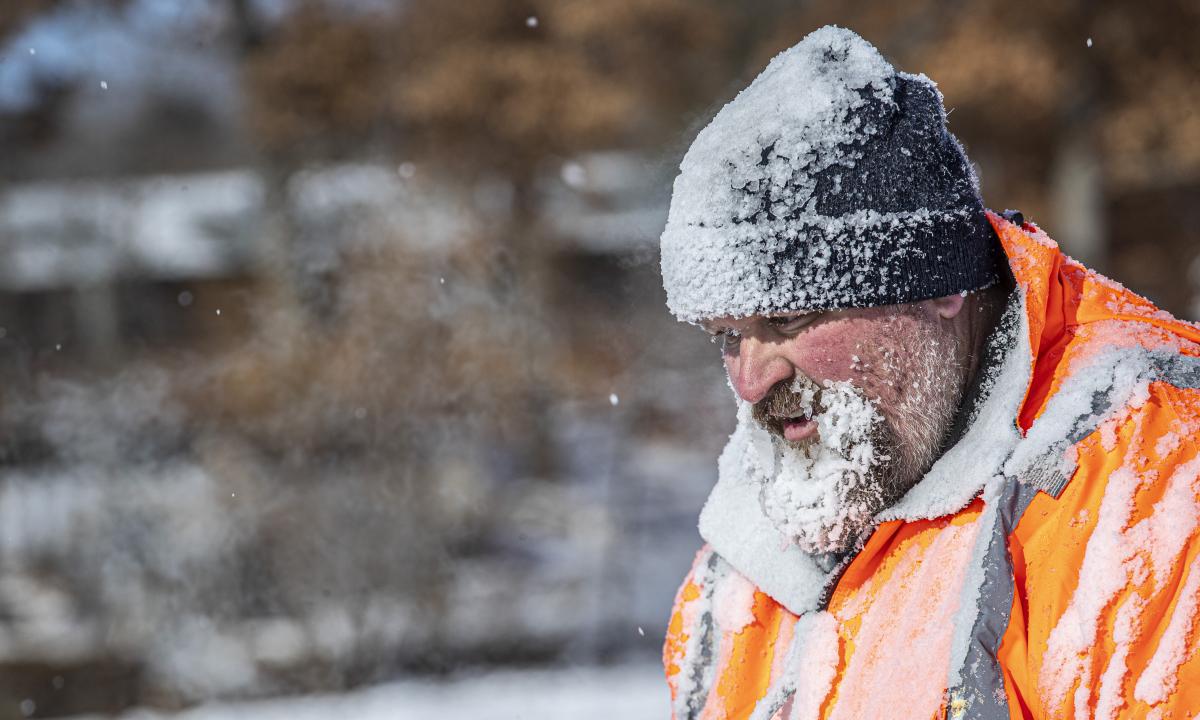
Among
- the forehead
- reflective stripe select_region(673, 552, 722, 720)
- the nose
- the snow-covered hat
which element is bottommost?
reflective stripe select_region(673, 552, 722, 720)

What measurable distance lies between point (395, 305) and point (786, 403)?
5.46 meters

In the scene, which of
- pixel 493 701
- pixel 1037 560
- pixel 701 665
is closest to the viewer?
pixel 1037 560

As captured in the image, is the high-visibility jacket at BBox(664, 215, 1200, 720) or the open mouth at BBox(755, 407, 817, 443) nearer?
the high-visibility jacket at BBox(664, 215, 1200, 720)

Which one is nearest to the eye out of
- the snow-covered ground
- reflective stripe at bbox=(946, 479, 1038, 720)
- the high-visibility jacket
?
the high-visibility jacket

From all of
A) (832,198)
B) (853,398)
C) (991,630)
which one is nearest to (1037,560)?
(991,630)

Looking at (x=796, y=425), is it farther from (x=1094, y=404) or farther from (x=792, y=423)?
(x=1094, y=404)

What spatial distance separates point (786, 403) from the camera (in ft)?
4.94

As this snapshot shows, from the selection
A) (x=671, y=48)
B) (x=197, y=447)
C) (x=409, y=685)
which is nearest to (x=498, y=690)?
(x=409, y=685)

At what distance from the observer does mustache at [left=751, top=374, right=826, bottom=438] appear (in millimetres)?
1484

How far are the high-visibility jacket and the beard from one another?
0.04 metres

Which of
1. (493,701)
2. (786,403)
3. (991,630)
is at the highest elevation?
(786,403)

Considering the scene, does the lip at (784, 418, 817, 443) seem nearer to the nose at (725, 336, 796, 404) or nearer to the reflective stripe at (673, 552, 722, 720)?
the nose at (725, 336, 796, 404)

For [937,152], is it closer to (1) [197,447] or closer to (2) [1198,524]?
(2) [1198,524]

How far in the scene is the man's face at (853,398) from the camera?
4.80 ft
